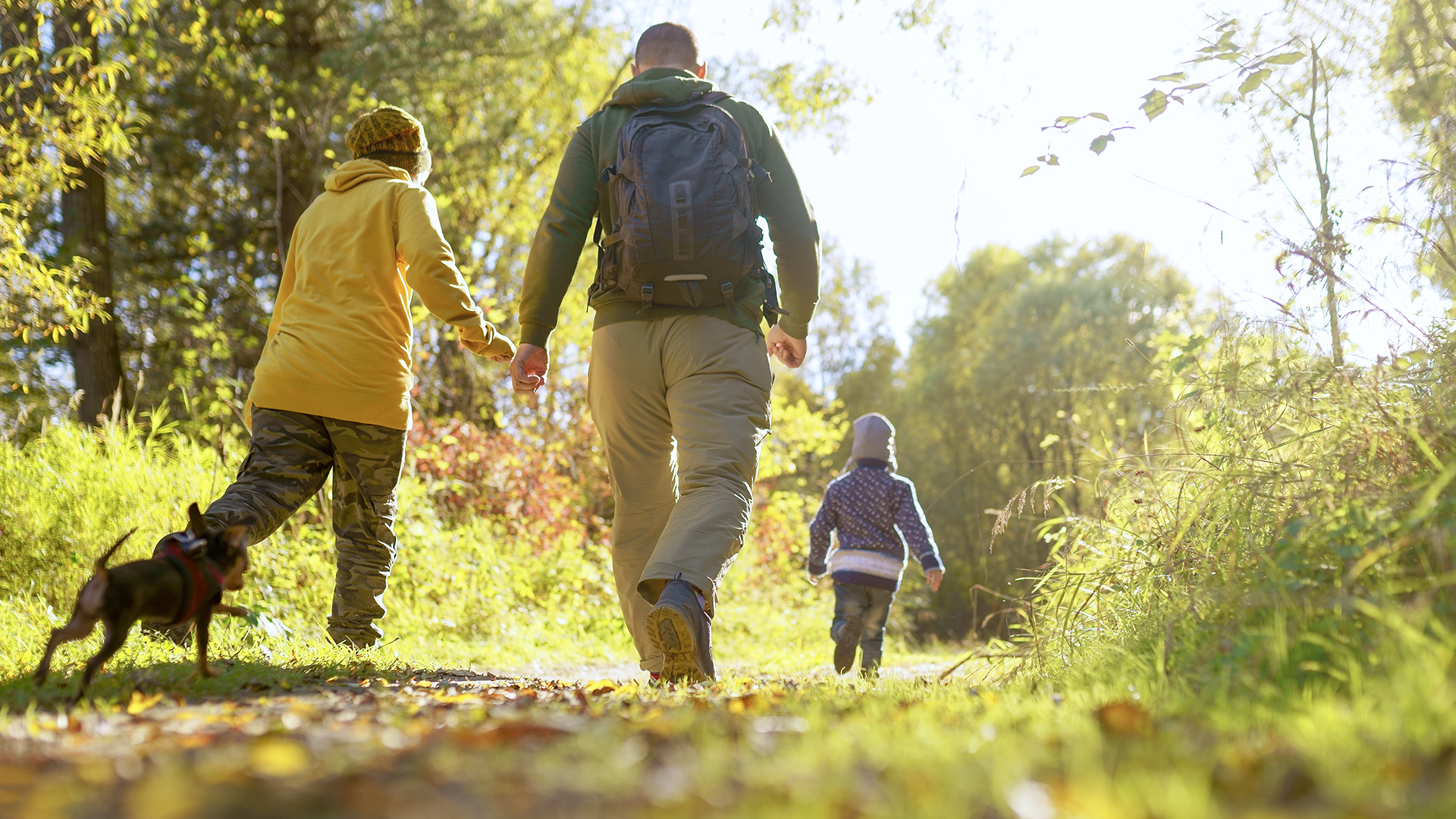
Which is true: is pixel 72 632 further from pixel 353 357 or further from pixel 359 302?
pixel 359 302

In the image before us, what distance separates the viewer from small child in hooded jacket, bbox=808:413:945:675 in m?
6.04

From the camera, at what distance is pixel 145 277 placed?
37.6 ft

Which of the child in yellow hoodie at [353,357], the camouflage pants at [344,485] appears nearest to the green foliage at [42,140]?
the child in yellow hoodie at [353,357]

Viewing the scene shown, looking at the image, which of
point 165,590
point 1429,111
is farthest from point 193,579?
point 1429,111

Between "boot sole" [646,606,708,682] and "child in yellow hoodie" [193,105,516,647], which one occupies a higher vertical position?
"child in yellow hoodie" [193,105,516,647]

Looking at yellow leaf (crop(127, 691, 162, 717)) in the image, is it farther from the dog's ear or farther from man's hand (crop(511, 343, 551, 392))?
man's hand (crop(511, 343, 551, 392))

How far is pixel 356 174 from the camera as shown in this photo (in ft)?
12.5

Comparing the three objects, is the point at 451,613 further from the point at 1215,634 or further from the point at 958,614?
the point at 958,614

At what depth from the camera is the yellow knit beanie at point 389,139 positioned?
3898 mm

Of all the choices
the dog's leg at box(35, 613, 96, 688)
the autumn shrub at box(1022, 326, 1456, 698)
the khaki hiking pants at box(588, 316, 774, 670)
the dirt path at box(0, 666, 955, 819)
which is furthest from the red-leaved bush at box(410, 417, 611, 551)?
the dirt path at box(0, 666, 955, 819)

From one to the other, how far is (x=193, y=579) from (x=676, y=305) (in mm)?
1673

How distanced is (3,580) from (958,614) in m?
20.1

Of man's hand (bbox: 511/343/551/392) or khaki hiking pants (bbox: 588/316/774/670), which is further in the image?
man's hand (bbox: 511/343/551/392)

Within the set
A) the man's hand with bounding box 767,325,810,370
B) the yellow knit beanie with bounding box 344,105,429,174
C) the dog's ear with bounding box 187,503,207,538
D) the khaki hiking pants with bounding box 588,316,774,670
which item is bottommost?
the dog's ear with bounding box 187,503,207,538
